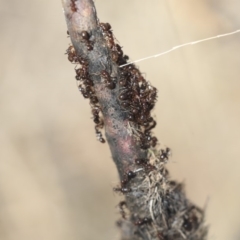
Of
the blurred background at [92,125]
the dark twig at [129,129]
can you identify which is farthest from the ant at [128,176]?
the blurred background at [92,125]

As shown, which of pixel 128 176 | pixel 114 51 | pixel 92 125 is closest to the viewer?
pixel 114 51

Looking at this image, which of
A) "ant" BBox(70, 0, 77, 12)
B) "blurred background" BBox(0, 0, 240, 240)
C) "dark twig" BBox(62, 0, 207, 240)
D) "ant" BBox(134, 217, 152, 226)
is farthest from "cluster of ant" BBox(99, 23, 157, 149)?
"blurred background" BBox(0, 0, 240, 240)

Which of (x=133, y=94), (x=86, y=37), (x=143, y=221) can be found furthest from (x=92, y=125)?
(x=86, y=37)

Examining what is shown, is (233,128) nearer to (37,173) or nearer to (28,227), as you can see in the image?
(37,173)

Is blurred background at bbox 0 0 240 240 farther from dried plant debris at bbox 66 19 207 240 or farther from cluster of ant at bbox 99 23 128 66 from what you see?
cluster of ant at bbox 99 23 128 66

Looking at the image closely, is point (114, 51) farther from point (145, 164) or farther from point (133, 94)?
point (145, 164)

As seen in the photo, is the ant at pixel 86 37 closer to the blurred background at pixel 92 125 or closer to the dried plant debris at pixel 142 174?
the dried plant debris at pixel 142 174

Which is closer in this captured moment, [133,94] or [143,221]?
[133,94]

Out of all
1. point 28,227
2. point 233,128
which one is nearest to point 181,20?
point 233,128
